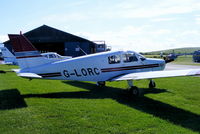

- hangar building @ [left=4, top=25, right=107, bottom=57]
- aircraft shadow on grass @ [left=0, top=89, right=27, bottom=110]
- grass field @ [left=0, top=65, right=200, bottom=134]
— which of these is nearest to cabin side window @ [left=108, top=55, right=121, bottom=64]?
grass field @ [left=0, top=65, right=200, bottom=134]

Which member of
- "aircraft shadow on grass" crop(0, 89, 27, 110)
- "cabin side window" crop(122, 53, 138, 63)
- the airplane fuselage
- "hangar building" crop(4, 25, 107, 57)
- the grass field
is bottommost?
the grass field

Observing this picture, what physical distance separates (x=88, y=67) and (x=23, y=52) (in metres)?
3.13

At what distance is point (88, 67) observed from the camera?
10.6 meters

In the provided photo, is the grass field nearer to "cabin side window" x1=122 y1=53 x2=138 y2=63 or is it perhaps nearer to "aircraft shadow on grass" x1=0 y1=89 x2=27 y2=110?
"aircraft shadow on grass" x1=0 y1=89 x2=27 y2=110

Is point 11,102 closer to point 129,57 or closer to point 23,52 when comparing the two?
point 23,52

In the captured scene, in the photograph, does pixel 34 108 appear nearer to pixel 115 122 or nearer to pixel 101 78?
pixel 115 122

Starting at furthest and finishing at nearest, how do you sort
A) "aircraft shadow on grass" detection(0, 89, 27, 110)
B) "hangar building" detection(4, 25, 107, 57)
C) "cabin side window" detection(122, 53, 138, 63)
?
"hangar building" detection(4, 25, 107, 57), "cabin side window" detection(122, 53, 138, 63), "aircraft shadow on grass" detection(0, 89, 27, 110)

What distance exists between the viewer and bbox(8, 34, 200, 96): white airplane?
32.0 ft

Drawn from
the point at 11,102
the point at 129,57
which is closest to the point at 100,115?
the point at 11,102

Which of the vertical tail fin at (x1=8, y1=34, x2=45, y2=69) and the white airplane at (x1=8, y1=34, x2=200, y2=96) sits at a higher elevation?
the vertical tail fin at (x1=8, y1=34, x2=45, y2=69)

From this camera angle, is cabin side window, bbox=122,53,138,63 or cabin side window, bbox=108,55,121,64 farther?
cabin side window, bbox=122,53,138,63

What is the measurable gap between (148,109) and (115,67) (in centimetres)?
409

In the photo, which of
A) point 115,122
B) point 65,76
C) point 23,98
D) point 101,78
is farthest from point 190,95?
point 23,98

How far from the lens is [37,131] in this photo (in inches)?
209
